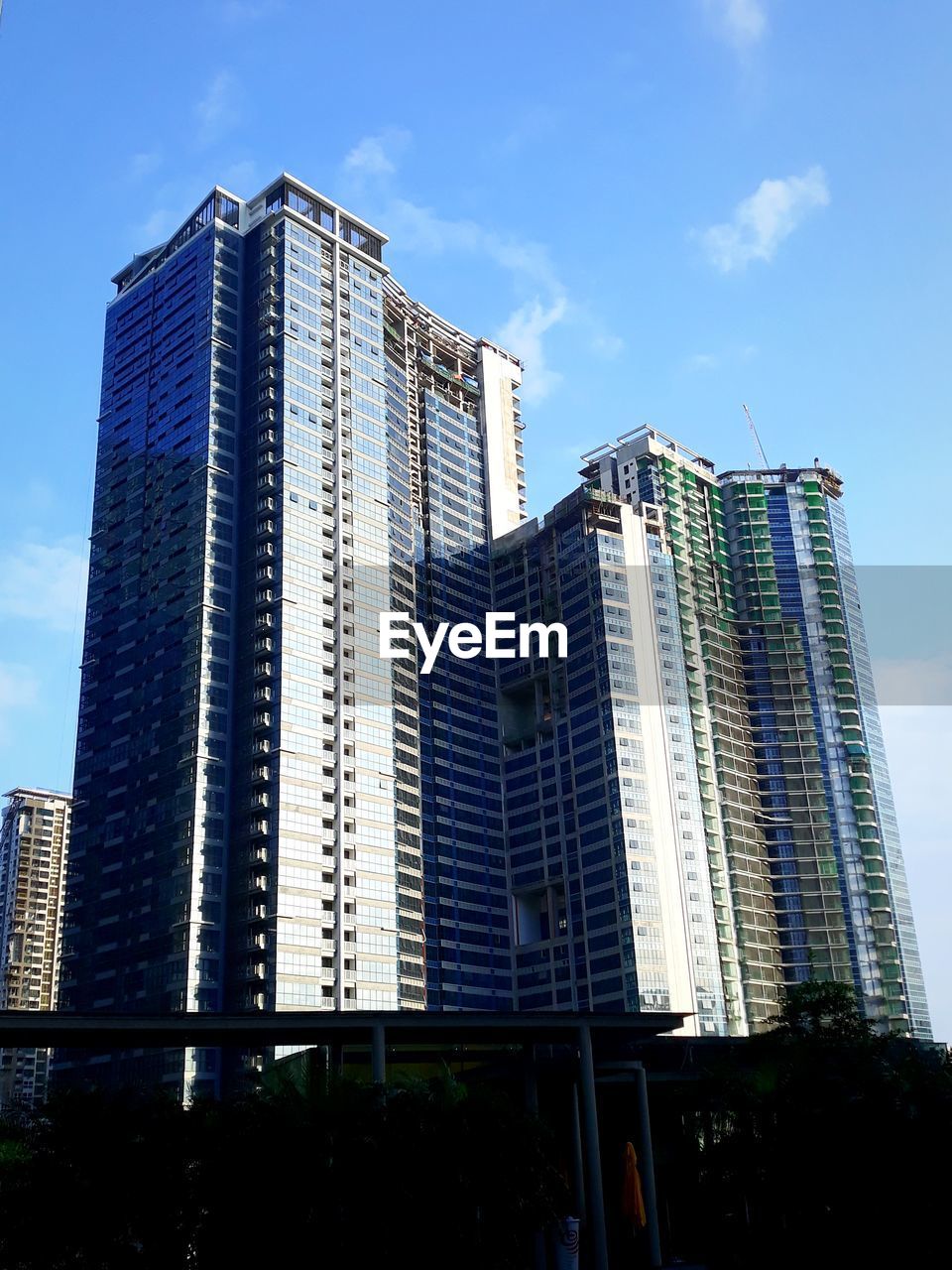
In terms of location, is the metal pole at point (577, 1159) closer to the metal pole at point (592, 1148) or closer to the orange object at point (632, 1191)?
the metal pole at point (592, 1148)

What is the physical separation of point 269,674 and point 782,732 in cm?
6354

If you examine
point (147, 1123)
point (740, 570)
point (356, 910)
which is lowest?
point (147, 1123)

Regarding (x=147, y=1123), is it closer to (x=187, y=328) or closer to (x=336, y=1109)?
(x=336, y=1109)

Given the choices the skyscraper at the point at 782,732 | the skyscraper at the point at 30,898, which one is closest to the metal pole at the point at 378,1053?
the skyscraper at the point at 782,732

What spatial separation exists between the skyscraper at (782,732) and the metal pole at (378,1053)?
313 ft

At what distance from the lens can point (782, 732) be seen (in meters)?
143

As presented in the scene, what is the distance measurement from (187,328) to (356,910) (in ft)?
195

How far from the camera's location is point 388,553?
123 m

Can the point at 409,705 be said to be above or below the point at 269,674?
above

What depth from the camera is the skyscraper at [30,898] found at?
17325 centimetres

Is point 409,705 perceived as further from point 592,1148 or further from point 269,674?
point 592,1148

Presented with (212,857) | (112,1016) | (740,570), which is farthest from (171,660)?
(112,1016)

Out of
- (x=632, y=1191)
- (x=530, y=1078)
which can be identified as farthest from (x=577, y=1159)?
(x=530, y=1078)

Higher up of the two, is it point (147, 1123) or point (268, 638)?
point (268, 638)
